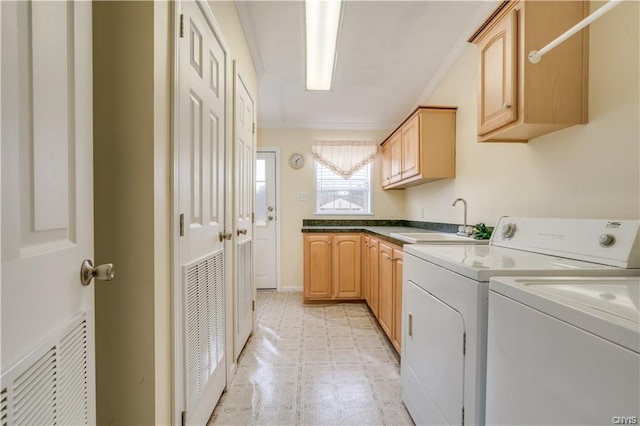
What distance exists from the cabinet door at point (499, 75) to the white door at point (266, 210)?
2736 mm

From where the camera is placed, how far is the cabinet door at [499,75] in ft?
4.09

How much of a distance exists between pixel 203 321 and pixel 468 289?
117 centimetres

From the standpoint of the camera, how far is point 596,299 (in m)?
0.61

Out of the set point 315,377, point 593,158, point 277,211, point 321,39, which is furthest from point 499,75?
point 277,211

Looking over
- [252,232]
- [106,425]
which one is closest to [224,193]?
[252,232]

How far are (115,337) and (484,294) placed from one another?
3.95 ft

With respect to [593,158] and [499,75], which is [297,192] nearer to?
[499,75]

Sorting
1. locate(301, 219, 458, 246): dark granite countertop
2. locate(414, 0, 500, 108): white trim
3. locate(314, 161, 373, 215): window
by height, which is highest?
locate(414, 0, 500, 108): white trim

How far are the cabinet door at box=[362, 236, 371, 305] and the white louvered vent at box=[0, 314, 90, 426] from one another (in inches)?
99.8

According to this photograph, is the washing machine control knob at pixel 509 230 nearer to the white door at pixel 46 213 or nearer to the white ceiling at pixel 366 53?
the white ceiling at pixel 366 53

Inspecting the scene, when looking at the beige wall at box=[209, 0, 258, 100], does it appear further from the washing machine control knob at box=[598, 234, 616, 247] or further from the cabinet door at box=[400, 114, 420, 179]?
the washing machine control knob at box=[598, 234, 616, 247]

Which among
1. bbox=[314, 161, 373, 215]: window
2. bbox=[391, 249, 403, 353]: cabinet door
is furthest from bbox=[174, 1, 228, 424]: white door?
bbox=[314, 161, 373, 215]: window

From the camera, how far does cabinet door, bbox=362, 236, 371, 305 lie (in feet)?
9.68

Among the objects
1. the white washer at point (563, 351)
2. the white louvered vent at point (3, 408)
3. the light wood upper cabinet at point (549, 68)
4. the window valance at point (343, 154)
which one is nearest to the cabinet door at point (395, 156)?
the window valance at point (343, 154)
